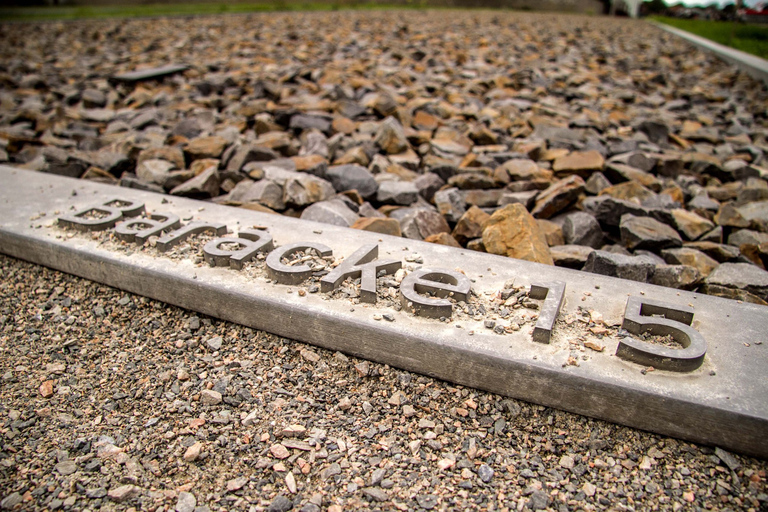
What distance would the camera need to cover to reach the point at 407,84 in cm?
666

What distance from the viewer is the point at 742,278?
250 centimetres

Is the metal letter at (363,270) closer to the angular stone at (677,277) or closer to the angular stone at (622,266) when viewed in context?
the angular stone at (622,266)

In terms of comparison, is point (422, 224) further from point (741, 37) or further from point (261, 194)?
point (741, 37)

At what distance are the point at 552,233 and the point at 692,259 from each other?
71cm

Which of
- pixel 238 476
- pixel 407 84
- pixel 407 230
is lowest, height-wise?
pixel 238 476

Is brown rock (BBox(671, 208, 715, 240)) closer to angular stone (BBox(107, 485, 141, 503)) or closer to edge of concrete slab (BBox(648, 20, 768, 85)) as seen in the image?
angular stone (BBox(107, 485, 141, 503))

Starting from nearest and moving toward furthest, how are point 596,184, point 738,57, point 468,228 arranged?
point 468,228 → point 596,184 → point 738,57

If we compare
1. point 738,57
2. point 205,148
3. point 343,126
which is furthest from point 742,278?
point 738,57

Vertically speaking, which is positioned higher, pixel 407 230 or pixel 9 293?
pixel 407 230

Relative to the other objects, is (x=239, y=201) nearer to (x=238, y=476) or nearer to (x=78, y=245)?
(x=78, y=245)

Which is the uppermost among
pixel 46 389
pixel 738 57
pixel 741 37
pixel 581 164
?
pixel 741 37

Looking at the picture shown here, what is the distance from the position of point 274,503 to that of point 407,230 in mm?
1789

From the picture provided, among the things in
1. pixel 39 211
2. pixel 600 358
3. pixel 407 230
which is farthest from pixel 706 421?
pixel 39 211

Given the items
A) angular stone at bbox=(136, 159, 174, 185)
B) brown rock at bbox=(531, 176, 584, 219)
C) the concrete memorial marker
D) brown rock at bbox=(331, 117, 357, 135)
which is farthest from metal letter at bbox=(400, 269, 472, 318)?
brown rock at bbox=(331, 117, 357, 135)
